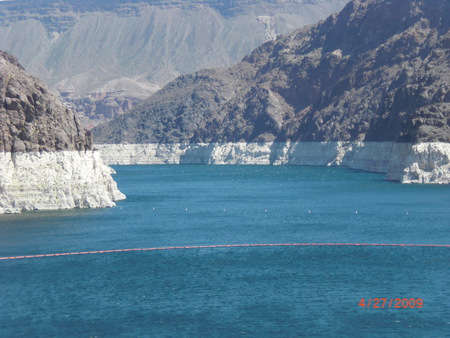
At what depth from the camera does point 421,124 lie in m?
161

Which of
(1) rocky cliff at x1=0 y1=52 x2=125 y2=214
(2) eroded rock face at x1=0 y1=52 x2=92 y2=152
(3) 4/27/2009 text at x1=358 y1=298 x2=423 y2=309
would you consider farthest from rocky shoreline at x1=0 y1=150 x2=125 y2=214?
(3) 4/27/2009 text at x1=358 y1=298 x2=423 y2=309

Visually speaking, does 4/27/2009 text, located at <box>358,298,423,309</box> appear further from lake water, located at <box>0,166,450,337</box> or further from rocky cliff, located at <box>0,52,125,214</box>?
rocky cliff, located at <box>0,52,125,214</box>

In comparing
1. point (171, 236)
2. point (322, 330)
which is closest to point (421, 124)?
point (171, 236)

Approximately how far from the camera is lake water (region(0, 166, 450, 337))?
50.8m

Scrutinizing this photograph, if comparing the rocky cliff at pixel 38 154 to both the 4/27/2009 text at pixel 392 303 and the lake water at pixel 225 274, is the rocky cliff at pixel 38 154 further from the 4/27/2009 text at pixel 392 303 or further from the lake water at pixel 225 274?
the 4/27/2009 text at pixel 392 303

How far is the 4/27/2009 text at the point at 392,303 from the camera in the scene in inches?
2125

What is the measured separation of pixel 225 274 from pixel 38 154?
124 feet

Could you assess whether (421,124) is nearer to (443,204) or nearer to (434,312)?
(443,204)

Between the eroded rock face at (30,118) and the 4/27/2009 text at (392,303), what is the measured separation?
5061 cm

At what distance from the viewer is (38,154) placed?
315 feet

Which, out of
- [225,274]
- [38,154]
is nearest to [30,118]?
[38,154]

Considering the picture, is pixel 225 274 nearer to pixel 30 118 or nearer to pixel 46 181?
pixel 46 181

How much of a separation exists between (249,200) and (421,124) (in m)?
42.7

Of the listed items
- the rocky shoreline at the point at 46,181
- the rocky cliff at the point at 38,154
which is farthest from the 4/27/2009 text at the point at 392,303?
the rocky cliff at the point at 38,154
